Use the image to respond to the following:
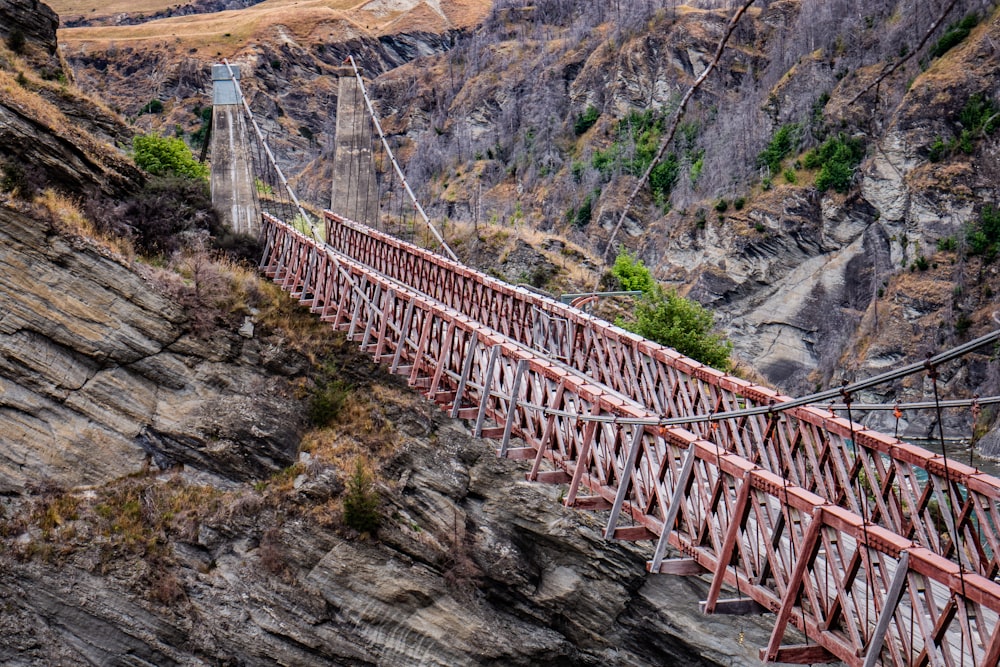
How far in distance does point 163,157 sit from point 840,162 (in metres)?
40.6

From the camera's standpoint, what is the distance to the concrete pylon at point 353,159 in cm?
2689

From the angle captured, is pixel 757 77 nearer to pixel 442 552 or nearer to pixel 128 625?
pixel 442 552

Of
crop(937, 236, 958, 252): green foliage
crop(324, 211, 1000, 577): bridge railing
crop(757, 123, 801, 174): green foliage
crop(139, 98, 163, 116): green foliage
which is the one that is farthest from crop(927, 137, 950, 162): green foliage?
crop(139, 98, 163, 116): green foliage

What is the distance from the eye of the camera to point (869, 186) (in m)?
51.3

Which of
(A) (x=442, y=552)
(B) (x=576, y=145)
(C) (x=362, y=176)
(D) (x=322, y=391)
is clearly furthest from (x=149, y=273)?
(B) (x=576, y=145)

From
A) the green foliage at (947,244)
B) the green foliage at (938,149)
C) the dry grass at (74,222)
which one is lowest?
the green foliage at (947,244)

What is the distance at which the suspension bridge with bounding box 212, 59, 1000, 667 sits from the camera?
737 cm

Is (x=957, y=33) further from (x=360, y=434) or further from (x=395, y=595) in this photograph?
(x=395, y=595)

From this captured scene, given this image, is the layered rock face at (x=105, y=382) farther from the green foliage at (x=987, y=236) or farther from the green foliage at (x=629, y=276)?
the green foliage at (x=987, y=236)

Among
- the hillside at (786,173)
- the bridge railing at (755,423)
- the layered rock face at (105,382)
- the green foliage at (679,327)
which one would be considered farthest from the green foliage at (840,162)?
the layered rock face at (105,382)

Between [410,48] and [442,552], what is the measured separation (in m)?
94.6

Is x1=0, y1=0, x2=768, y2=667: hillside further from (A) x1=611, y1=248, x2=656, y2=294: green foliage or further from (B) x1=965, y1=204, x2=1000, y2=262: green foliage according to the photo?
(B) x1=965, y1=204, x2=1000, y2=262: green foliage

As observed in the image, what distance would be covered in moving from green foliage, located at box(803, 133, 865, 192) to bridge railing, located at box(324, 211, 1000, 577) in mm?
37763

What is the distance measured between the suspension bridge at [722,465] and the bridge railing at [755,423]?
40mm
